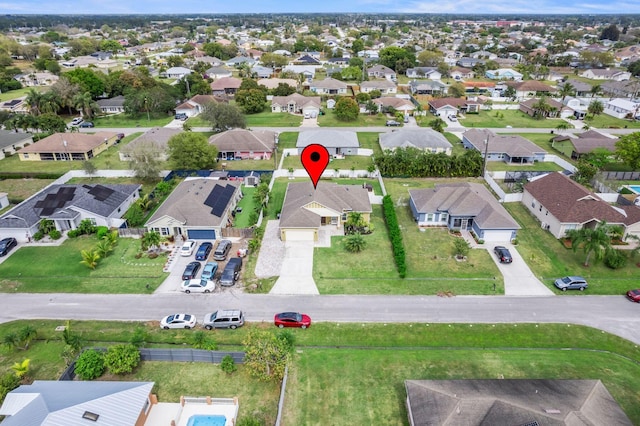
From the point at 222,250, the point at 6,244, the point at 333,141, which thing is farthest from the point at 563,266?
the point at 6,244

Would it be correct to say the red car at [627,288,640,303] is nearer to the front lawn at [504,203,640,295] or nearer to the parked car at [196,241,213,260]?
the front lawn at [504,203,640,295]

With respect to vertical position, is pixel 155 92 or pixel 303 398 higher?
pixel 155 92

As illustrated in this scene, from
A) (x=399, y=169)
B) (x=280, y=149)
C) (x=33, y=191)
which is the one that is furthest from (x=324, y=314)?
(x=33, y=191)

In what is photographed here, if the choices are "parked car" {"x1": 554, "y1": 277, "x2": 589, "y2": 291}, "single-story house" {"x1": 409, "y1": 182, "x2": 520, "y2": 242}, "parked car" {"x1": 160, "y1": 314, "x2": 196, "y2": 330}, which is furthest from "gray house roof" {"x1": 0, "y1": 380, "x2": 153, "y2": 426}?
"parked car" {"x1": 554, "y1": 277, "x2": 589, "y2": 291}

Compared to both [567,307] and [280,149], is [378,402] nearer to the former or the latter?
[567,307]

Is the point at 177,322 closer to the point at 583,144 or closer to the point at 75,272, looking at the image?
the point at 75,272

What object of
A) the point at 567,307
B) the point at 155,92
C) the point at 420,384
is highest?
the point at 155,92
